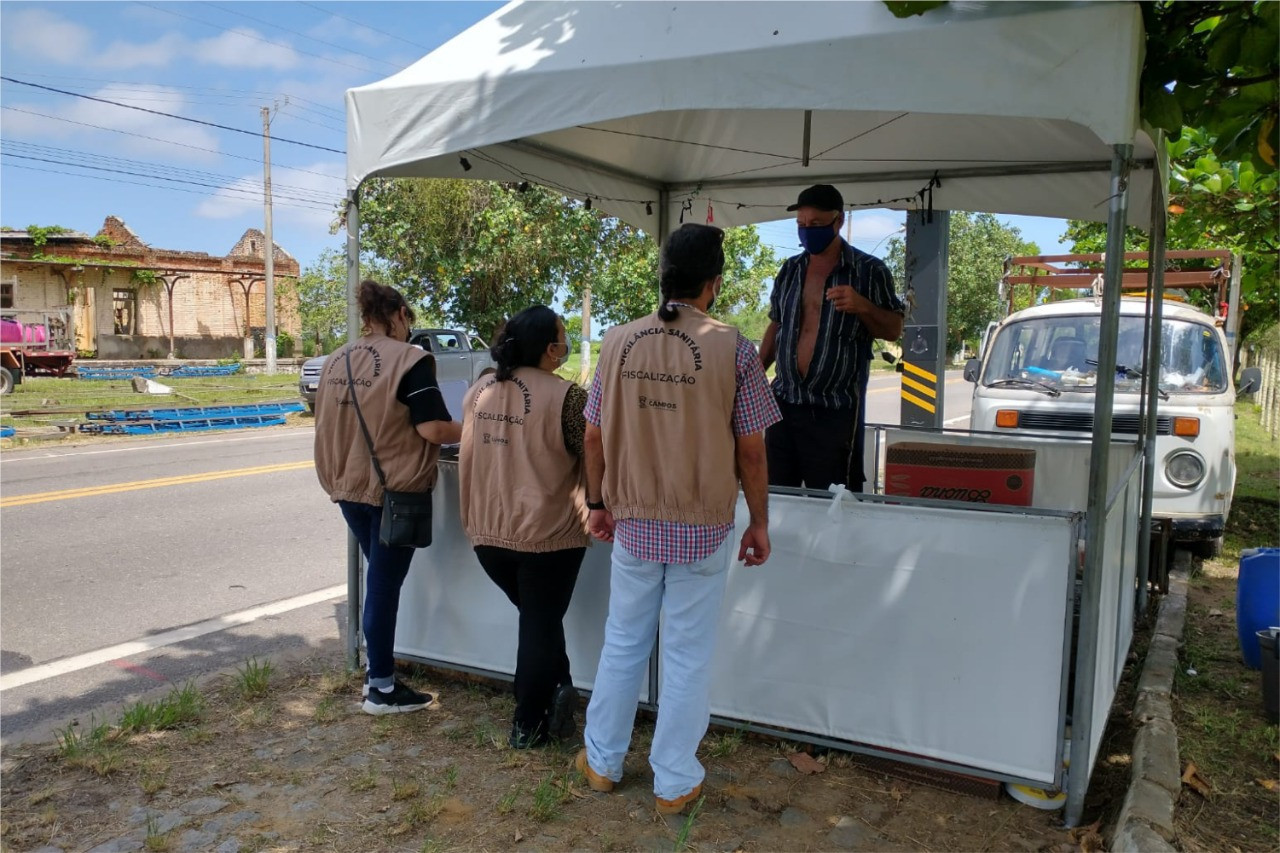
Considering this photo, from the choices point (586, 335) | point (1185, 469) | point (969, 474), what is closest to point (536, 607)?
point (969, 474)

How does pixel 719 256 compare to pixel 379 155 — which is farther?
pixel 379 155

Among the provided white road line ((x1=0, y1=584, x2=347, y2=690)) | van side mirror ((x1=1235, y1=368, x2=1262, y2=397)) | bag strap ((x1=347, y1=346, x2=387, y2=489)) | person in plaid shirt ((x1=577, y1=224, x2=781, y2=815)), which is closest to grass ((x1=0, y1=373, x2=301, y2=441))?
white road line ((x1=0, y1=584, x2=347, y2=690))

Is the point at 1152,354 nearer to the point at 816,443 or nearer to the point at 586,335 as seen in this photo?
the point at 816,443

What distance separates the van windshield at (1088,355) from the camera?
7727 millimetres

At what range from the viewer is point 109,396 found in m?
22.1

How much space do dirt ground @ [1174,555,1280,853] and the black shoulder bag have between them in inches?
125

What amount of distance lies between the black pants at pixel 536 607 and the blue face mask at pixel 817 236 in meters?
1.82

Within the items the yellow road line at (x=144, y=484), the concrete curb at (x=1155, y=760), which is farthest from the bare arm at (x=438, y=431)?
the yellow road line at (x=144, y=484)

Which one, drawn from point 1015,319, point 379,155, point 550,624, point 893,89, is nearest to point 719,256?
point 893,89

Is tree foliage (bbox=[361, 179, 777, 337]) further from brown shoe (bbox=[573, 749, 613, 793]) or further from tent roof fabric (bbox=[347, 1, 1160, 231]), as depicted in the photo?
brown shoe (bbox=[573, 749, 613, 793])

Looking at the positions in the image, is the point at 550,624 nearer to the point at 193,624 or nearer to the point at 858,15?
the point at 858,15

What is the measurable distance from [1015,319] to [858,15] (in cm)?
578

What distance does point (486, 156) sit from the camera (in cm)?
553

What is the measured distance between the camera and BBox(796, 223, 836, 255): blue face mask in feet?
14.5
